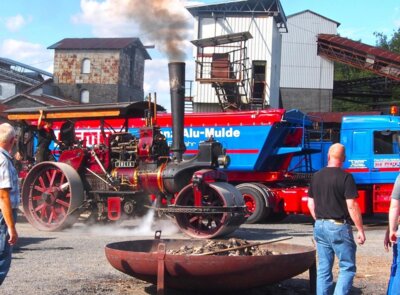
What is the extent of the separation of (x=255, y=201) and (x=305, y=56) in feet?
77.5

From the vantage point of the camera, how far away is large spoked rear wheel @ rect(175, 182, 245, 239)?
9.80 metres

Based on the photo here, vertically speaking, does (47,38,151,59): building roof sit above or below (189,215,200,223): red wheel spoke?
above

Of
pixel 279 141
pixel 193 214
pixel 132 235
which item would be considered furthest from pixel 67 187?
pixel 279 141

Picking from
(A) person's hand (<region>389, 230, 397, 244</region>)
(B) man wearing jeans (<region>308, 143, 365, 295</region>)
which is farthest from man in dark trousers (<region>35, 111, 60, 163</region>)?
(A) person's hand (<region>389, 230, 397, 244</region>)

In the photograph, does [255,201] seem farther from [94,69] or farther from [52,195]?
[94,69]

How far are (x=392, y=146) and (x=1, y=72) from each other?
44.8 metres

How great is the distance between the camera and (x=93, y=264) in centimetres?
775

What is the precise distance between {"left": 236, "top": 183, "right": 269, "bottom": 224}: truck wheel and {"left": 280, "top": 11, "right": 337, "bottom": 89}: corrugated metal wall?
22.4 m

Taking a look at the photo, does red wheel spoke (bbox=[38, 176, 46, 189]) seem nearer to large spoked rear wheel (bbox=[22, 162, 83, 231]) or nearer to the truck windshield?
large spoked rear wheel (bbox=[22, 162, 83, 231])

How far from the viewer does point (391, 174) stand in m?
14.1

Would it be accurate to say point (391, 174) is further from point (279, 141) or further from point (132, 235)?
point (132, 235)

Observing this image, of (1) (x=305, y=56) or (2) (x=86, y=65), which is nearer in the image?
(1) (x=305, y=56)

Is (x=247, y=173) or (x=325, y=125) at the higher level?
(x=325, y=125)

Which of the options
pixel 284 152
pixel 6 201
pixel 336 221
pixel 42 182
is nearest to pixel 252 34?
pixel 284 152
